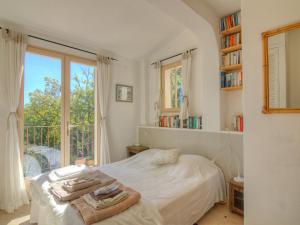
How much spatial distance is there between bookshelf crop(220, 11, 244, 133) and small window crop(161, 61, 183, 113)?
0.88 metres

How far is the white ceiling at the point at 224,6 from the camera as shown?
2.43m

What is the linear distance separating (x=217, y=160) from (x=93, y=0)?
2936mm

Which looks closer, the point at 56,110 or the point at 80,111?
the point at 56,110

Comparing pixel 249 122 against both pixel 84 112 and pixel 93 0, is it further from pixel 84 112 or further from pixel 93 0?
pixel 84 112

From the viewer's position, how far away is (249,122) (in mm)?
1468

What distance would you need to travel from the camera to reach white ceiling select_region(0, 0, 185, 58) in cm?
235

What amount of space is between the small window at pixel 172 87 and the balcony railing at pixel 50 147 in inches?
64.9

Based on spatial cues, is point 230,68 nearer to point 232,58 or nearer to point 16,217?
point 232,58

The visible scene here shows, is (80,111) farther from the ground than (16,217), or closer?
farther from the ground

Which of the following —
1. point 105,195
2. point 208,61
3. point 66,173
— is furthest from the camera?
point 208,61

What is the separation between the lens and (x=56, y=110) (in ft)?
9.87

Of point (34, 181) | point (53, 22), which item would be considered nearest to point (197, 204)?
point (34, 181)

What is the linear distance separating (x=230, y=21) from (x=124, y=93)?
241 centimetres

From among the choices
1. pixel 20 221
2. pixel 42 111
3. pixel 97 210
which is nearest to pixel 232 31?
pixel 97 210
